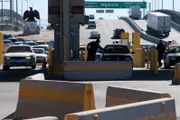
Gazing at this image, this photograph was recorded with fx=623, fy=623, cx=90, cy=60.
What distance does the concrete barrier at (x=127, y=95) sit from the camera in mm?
10505

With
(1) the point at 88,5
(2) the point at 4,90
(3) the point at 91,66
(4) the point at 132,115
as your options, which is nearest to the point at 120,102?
(4) the point at 132,115

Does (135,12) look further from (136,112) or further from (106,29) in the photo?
(136,112)

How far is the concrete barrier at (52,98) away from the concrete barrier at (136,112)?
9.17 feet

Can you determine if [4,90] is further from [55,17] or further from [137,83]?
[55,17]

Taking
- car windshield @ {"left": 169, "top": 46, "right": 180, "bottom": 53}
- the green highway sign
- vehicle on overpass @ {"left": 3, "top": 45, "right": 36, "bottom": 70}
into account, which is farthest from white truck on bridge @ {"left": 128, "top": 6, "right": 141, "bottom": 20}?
vehicle on overpass @ {"left": 3, "top": 45, "right": 36, "bottom": 70}

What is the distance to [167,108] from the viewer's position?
369 inches

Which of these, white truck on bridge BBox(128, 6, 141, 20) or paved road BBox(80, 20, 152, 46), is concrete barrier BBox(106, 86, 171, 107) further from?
white truck on bridge BBox(128, 6, 141, 20)

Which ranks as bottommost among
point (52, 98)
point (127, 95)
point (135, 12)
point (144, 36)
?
point (144, 36)

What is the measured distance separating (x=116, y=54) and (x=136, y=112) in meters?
24.3

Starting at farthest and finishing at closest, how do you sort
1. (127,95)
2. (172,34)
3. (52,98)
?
(172,34) → (52,98) → (127,95)

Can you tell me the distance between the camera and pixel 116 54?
3278cm

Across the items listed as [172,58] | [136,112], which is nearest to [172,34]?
[172,58]

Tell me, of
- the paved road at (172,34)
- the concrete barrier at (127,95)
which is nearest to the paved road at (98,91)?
the concrete barrier at (127,95)

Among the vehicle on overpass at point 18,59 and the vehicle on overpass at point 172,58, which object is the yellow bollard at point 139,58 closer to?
the vehicle on overpass at point 172,58
